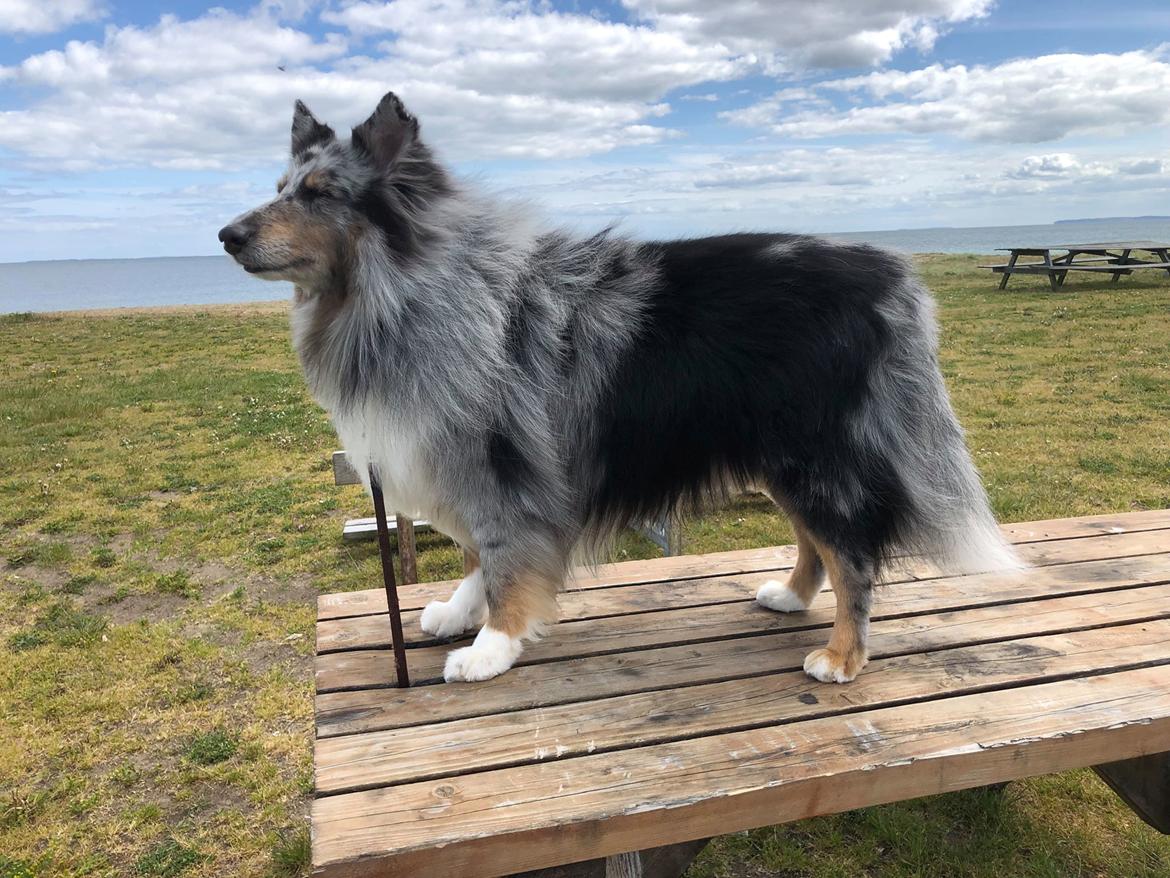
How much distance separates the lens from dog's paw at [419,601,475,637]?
3.06 metres

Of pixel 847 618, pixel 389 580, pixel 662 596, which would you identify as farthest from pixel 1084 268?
pixel 389 580

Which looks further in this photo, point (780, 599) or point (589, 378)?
point (780, 599)

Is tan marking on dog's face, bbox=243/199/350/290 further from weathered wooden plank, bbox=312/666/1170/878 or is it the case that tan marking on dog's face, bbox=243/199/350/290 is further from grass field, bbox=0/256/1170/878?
grass field, bbox=0/256/1170/878

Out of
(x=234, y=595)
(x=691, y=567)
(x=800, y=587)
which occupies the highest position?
(x=800, y=587)

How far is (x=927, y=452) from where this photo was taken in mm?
2709

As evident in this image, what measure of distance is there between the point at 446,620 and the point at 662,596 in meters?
0.96

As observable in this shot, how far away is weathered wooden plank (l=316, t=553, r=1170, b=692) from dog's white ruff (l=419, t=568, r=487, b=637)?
84 mm

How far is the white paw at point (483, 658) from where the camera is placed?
8.90ft

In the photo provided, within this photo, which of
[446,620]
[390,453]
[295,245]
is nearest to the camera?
[295,245]

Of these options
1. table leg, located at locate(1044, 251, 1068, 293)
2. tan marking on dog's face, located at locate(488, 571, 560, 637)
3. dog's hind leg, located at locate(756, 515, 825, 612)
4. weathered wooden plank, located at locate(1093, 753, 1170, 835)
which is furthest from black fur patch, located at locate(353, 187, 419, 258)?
table leg, located at locate(1044, 251, 1068, 293)

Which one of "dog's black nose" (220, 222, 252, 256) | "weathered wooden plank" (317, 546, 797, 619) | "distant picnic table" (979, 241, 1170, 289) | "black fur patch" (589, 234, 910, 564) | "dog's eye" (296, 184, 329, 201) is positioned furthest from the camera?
"distant picnic table" (979, 241, 1170, 289)

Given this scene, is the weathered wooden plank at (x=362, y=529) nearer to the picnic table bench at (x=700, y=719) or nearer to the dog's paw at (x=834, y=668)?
the picnic table bench at (x=700, y=719)

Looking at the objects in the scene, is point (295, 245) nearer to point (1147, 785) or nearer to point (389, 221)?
point (389, 221)

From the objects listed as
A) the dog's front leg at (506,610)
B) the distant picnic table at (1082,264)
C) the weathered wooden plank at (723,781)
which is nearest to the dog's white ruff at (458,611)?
the dog's front leg at (506,610)
